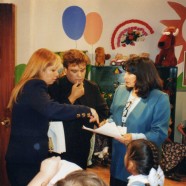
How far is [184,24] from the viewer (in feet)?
15.9

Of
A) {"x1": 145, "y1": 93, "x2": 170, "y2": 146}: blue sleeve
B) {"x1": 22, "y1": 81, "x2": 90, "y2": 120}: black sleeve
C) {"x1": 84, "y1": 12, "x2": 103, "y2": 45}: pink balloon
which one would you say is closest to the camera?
{"x1": 22, "y1": 81, "x2": 90, "y2": 120}: black sleeve

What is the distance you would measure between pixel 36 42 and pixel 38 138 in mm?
2852

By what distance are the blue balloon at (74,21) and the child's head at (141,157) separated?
2.94m

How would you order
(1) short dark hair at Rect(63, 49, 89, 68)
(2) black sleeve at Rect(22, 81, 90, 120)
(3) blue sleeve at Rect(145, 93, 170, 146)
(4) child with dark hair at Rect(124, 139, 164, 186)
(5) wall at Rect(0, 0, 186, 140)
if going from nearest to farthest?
1. (2) black sleeve at Rect(22, 81, 90, 120)
2. (4) child with dark hair at Rect(124, 139, 164, 186)
3. (3) blue sleeve at Rect(145, 93, 170, 146)
4. (1) short dark hair at Rect(63, 49, 89, 68)
5. (5) wall at Rect(0, 0, 186, 140)

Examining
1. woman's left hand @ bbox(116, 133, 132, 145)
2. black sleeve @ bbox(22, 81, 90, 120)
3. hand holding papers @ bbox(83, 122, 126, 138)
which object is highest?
black sleeve @ bbox(22, 81, 90, 120)

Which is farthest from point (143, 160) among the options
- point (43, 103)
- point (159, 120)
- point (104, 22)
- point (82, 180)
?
point (104, 22)

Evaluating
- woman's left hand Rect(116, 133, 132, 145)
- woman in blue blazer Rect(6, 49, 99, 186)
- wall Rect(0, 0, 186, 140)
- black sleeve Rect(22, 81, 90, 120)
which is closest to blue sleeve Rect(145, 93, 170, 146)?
woman's left hand Rect(116, 133, 132, 145)

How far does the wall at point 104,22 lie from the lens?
4.51m

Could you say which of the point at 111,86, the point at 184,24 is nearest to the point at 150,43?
the point at 184,24

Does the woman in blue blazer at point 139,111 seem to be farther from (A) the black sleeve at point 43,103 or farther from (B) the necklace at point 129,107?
(A) the black sleeve at point 43,103

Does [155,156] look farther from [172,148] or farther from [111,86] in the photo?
[111,86]

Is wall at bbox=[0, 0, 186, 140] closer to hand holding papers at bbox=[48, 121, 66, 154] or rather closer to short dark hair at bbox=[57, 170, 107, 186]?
hand holding papers at bbox=[48, 121, 66, 154]

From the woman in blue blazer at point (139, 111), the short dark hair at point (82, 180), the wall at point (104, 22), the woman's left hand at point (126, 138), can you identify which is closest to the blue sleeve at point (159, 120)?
the woman in blue blazer at point (139, 111)

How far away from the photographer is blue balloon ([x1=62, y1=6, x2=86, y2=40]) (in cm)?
462
